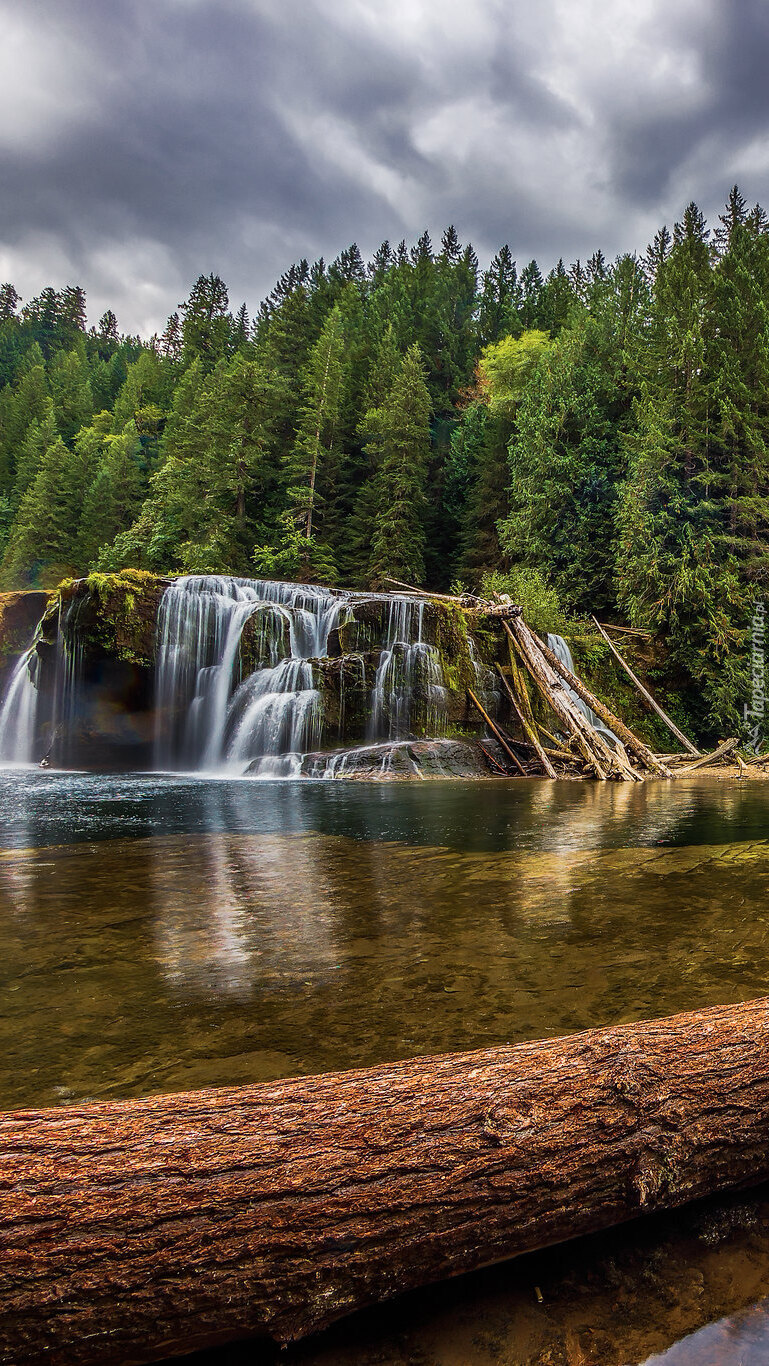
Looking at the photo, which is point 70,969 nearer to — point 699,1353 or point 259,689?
point 699,1353

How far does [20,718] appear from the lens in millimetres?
20969

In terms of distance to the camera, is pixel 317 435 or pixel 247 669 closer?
pixel 247 669

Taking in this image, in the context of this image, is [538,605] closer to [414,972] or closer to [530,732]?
[530,732]

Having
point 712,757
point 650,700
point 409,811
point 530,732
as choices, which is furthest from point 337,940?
point 650,700

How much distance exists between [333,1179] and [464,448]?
41111 mm

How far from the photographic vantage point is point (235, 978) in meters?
3.41

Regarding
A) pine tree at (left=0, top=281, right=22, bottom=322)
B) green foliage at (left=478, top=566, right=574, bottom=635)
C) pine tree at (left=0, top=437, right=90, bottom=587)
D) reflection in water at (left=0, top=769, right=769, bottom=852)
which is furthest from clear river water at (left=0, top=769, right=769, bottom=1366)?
pine tree at (left=0, top=281, right=22, bottom=322)

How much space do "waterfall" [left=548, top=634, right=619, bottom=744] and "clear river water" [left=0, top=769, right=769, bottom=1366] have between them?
8.83 metres

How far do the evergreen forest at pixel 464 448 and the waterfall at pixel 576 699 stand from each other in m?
1.42

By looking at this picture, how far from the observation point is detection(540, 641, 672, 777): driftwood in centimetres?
1596

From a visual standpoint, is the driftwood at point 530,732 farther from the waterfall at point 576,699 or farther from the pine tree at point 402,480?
the pine tree at point 402,480

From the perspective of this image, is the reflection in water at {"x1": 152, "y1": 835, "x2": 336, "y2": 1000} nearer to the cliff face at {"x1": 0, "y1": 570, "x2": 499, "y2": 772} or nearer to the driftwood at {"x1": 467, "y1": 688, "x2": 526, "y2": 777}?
the driftwood at {"x1": 467, "y1": 688, "x2": 526, "y2": 777}

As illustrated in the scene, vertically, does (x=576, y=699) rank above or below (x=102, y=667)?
below

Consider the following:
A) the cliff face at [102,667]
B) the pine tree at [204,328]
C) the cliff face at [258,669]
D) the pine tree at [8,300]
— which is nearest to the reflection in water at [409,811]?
the cliff face at [258,669]
